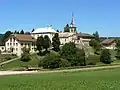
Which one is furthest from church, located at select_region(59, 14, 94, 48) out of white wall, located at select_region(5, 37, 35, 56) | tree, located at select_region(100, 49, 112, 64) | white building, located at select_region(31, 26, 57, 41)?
tree, located at select_region(100, 49, 112, 64)

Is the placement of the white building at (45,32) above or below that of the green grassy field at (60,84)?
above

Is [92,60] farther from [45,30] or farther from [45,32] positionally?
[45,30]

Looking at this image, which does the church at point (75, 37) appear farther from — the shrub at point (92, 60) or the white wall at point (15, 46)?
the shrub at point (92, 60)

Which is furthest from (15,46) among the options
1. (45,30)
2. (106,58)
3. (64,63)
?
(64,63)

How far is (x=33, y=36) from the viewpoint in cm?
14800

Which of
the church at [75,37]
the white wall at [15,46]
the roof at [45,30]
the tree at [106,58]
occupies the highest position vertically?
the roof at [45,30]

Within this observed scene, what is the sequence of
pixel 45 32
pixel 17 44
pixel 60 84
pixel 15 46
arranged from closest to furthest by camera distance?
pixel 60 84, pixel 15 46, pixel 17 44, pixel 45 32

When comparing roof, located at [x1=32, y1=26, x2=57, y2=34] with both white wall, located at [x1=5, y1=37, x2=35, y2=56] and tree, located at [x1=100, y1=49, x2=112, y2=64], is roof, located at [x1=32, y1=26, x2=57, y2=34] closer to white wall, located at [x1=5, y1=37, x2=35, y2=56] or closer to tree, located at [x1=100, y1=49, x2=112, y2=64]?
white wall, located at [x1=5, y1=37, x2=35, y2=56]

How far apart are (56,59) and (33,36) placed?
68.3 m

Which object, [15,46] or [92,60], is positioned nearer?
[92,60]

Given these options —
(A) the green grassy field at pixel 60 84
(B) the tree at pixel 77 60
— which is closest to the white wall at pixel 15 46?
(B) the tree at pixel 77 60

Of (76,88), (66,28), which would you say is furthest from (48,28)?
(76,88)

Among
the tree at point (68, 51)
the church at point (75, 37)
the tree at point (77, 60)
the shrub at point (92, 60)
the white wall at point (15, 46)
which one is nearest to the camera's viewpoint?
the tree at point (77, 60)

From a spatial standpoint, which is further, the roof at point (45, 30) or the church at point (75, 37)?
the roof at point (45, 30)
